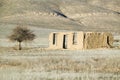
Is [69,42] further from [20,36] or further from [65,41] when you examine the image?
[20,36]

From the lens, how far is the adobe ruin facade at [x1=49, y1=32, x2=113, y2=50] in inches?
1884

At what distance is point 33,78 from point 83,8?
138 m

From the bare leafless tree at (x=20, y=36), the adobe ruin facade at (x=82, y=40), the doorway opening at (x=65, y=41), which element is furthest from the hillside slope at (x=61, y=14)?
the adobe ruin facade at (x=82, y=40)

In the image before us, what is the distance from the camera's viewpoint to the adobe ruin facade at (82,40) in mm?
47844

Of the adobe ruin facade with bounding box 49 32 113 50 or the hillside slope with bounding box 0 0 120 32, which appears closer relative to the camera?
the adobe ruin facade with bounding box 49 32 113 50

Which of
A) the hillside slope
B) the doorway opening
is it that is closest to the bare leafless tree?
the doorway opening

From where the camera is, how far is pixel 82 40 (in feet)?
158

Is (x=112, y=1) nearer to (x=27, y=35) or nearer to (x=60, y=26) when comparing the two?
(x=60, y=26)

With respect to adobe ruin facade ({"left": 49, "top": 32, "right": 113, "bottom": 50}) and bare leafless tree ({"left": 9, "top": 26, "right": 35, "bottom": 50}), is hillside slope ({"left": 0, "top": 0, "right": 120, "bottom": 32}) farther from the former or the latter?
adobe ruin facade ({"left": 49, "top": 32, "right": 113, "bottom": 50})

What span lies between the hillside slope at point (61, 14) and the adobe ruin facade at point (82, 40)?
206ft

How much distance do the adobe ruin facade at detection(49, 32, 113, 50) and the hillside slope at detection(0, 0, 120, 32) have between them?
62.8 m

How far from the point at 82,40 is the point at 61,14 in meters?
97.9

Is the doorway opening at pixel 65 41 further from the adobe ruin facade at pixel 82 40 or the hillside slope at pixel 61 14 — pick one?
the hillside slope at pixel 61 14

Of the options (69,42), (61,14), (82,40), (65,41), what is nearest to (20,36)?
(65,41)
